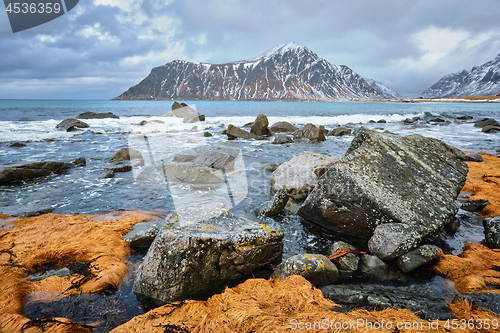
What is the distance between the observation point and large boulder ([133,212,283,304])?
359 cm

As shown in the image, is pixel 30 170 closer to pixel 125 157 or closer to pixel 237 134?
pixel 125 157

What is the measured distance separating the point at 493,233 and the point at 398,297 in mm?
2980

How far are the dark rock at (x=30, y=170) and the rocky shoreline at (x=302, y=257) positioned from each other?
4.15 meters

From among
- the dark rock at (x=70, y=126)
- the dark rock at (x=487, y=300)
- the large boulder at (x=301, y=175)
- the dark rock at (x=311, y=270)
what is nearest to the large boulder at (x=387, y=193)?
the dark rock at (x=487, y=300)

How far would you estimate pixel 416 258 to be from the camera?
4250mm

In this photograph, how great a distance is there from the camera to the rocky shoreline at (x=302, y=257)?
127 inches

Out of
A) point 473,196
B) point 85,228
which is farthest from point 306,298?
point 473,196

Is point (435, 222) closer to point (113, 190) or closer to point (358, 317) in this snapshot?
point (358, 317)

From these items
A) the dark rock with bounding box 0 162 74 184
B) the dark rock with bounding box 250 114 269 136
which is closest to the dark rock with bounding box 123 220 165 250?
the dark rock with bounding box 0 162 74 184

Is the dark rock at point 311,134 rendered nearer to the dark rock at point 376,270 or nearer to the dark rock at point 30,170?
the dark rock at point 376,270

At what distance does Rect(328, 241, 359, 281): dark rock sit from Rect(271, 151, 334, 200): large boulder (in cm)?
251

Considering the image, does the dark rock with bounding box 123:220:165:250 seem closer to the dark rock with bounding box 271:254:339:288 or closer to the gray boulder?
the dark rock with bounding box 271:254:339:288

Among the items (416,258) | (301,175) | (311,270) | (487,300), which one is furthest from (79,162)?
(487,300)

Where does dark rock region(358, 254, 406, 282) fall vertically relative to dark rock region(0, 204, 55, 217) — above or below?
above
